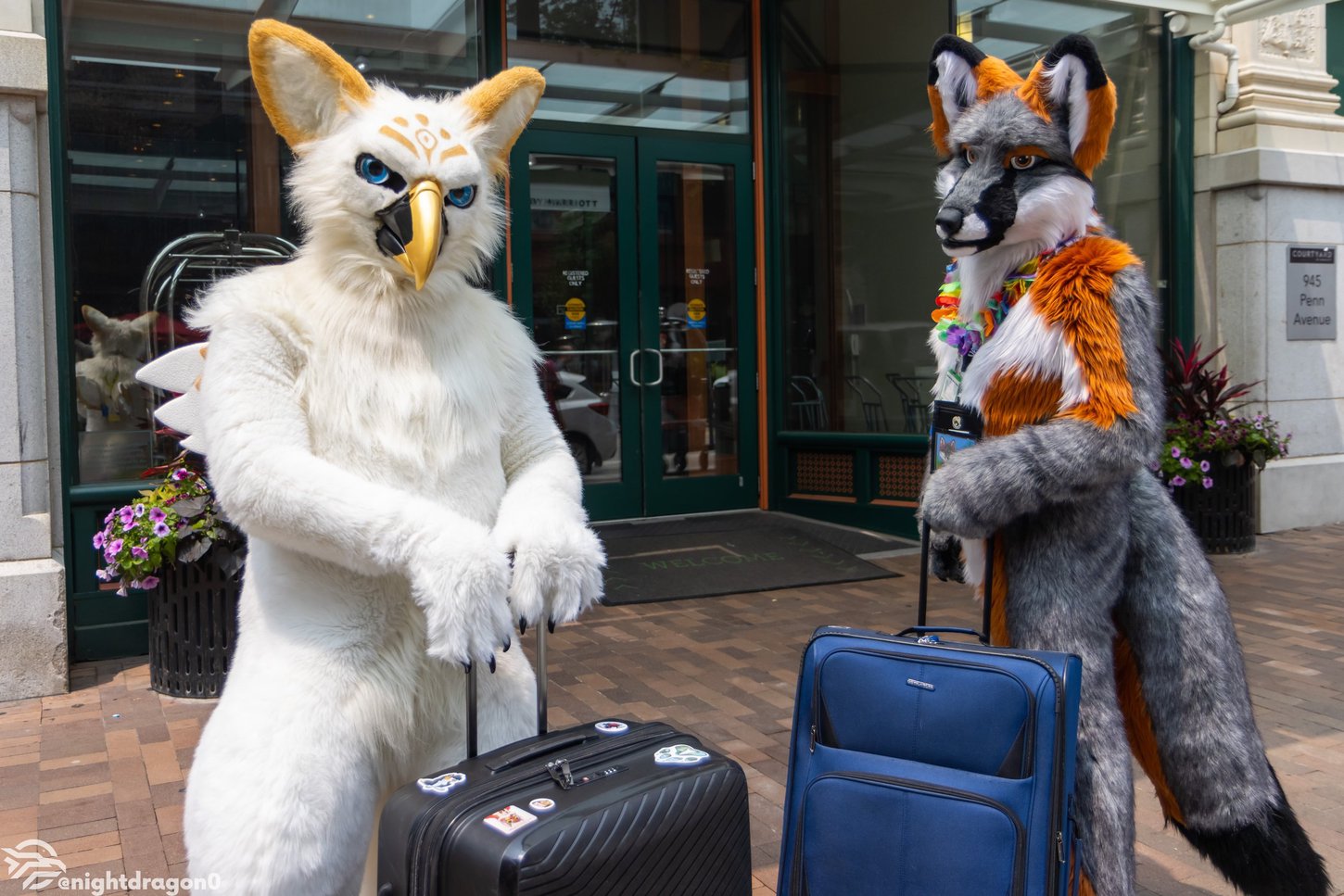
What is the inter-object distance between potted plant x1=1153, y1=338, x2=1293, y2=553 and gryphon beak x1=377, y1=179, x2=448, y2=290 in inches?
245

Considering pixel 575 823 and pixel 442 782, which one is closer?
pixel 575 823

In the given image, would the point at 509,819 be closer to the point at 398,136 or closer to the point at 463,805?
the point at 463,805

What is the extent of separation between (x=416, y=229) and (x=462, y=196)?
194 mm

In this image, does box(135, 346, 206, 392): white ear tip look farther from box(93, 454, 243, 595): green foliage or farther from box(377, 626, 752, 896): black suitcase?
box(377, 626, 752, 896): black suitcase

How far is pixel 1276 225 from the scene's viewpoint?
8031 mm

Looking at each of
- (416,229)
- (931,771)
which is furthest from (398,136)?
(931,771)

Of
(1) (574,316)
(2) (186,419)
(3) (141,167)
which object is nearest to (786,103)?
(1) (574,316)

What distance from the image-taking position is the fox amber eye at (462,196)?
7.30 ft

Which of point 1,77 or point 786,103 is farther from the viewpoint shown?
point 786,103

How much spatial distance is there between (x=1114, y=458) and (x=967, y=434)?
340 mm

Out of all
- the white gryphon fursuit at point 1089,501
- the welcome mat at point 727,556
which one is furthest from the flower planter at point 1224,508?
the white gryphon fursuit at point 1089,501

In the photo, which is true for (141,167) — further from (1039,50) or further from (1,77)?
(1039,50)

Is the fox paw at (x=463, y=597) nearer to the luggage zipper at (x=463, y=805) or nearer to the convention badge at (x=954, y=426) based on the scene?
the luggage zipper at (x=463, y=805)

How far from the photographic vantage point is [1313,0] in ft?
22.3
